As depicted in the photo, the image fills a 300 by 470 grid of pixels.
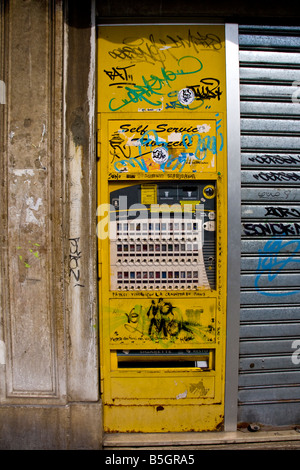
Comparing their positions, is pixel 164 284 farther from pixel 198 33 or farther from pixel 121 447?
pixel 198 33

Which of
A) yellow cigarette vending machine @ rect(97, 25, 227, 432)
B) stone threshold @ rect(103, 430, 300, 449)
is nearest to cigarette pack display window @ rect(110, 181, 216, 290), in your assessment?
yellow cigarette vending machine @ rect(97, 25, 227, 432)

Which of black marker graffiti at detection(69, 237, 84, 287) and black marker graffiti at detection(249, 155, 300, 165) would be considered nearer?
black marker graffiti at detection(69, 237, 84, 287)

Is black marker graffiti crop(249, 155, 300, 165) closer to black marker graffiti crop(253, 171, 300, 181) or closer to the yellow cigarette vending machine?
black marker graffiti crop(253, 171, 300, 181)

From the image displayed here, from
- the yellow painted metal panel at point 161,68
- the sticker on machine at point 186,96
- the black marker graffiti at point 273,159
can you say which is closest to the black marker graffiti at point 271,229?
the black marker graffiti at point 273,159

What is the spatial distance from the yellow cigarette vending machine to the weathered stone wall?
163 mm

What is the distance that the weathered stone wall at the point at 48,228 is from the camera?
276cm

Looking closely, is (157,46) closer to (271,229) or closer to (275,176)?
(275,176)

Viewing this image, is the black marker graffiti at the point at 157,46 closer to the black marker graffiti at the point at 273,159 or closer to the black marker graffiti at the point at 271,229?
the black marker graffiti at the point at 273,159

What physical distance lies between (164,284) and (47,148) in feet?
5.42

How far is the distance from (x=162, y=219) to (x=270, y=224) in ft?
3.48

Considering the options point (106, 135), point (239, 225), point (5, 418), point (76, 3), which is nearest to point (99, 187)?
point (106, 135)

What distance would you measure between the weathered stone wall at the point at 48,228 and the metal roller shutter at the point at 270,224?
1456 mm

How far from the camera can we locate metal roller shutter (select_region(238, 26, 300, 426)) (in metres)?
2.93

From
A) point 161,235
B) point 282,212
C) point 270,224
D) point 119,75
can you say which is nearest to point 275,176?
point 282,212
